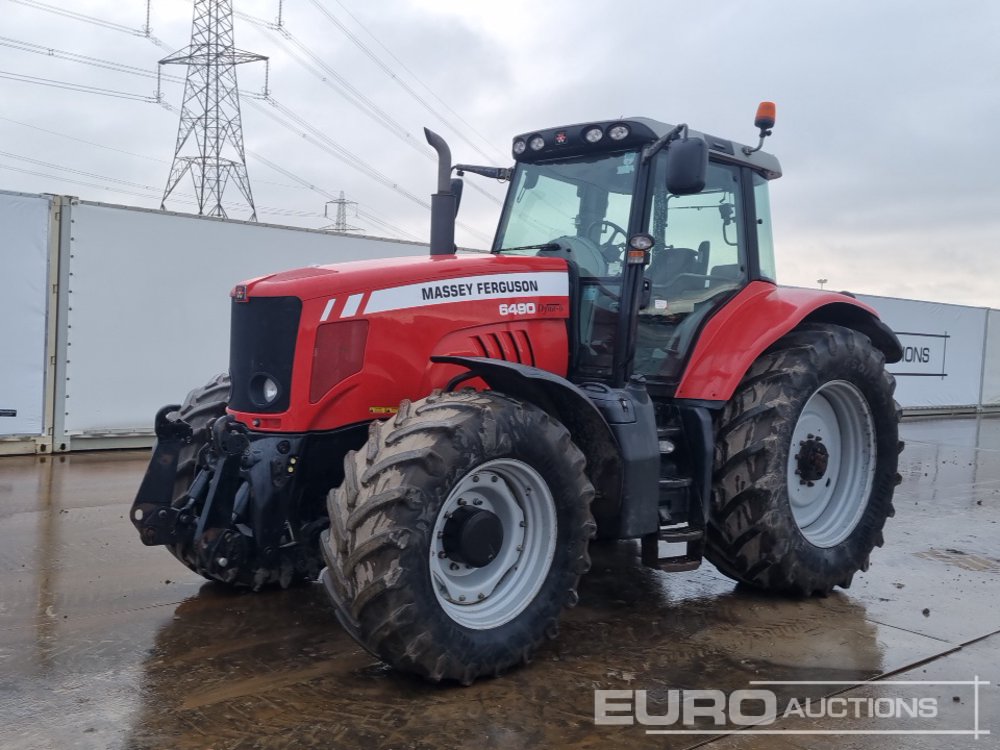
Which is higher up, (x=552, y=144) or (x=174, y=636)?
(x=552, y=144)

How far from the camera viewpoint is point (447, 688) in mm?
3553

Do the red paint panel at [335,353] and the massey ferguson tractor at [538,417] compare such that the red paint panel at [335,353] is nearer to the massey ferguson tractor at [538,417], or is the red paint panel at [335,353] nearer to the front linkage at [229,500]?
the massey ferguson tractor at [538,417]

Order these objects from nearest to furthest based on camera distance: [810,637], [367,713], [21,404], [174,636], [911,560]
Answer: [367,713] < [174,636] < [810,637] < [911,560] < [21,404]

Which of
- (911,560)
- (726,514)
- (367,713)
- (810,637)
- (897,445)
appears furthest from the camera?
(911,560)

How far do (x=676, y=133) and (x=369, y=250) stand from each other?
769 cm

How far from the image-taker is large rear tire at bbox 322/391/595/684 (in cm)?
334

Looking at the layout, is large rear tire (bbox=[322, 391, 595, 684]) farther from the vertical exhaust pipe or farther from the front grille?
the vertical exhaust pipe

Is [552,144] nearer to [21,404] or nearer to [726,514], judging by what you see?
[726,514]

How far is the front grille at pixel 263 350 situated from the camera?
159 inches

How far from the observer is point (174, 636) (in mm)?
4113

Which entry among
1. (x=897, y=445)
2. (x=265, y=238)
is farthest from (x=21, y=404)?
(x=897, y=445)

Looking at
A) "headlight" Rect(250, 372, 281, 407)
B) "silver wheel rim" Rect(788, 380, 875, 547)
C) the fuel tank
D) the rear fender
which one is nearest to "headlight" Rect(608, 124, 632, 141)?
the fuel tank

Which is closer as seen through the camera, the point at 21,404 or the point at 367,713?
the point at 367,713

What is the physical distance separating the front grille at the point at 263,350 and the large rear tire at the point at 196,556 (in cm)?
34
